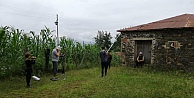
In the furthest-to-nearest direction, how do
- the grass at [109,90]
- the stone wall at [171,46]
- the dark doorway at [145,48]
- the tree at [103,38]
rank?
the tree at [103,38] → the dark doorway at [145,48] → the stone wall at [171,46] → the grass at [109,90]

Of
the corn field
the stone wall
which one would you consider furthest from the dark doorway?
the corn field

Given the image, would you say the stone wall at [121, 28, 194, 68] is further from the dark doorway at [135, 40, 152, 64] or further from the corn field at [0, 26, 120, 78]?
the corn field at [0, 26, 120, 78]

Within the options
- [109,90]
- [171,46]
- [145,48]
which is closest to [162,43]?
[171,46]

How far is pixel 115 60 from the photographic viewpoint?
65.1 feet

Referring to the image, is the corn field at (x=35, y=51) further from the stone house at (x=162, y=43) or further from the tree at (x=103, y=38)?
the tree at (x=103, y=38)

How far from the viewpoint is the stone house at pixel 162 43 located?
1232 cm

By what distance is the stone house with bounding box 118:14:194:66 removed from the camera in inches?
485

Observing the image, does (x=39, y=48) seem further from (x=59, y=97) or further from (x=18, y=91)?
(x=59, y=97)

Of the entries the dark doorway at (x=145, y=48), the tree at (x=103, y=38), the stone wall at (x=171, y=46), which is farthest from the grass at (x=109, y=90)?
the tree at (x=103, y=38)

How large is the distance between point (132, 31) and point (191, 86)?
22.7 feet

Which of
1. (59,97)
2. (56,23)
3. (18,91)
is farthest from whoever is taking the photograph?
(56,23)

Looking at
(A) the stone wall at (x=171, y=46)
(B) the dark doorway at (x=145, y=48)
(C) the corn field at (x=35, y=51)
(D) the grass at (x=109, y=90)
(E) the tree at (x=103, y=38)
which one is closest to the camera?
(D) the grass at (x=109, y=90)

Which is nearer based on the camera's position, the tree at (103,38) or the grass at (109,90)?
the grass at (109,90)

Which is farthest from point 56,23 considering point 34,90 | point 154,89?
point 154,89
